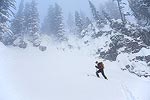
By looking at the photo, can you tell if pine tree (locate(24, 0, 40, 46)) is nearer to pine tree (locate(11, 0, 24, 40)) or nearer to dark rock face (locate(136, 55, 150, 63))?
pine tree (locate(11, 0, 24, 40))

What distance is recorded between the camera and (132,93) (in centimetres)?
1448

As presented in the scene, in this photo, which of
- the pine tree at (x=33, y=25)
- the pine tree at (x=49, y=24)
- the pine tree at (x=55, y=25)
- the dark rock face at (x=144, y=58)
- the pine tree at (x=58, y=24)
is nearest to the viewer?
the dark rock face at (x=144, y=58)

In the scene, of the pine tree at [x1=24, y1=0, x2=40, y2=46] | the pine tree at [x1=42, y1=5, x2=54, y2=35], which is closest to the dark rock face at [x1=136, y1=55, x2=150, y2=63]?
the pine tree at [x1=24, y1=0, x2=40, y2=46]

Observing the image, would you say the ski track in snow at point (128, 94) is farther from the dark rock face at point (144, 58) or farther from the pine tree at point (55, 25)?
the pine tree at point (55, 25)

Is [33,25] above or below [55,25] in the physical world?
above

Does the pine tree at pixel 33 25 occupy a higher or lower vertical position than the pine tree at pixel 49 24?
higher

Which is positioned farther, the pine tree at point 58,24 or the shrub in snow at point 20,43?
the pine tree at point 58,24

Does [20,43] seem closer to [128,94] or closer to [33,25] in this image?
[33,25]

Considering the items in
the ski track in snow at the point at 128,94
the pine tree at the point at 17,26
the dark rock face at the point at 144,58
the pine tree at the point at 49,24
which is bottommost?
the pine tree at the point at 49,24

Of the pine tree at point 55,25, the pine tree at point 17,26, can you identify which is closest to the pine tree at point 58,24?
the pine tree at point 55,25

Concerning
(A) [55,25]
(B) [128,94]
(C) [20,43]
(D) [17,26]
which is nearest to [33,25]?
(D) [17,26]

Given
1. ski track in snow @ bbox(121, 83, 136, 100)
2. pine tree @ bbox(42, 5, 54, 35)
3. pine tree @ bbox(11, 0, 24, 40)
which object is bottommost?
pine tree @ bbox(42, 5, 54, 35)

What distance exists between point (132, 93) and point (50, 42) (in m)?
54.1

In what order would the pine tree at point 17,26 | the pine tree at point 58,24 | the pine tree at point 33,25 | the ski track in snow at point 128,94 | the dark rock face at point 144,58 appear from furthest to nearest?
the pine tree at point 58,24, the pine tree at point 33,25, the pine tree at point 17,26, the dark rock face at point 144,58, the ski track in snow at point 128,94
